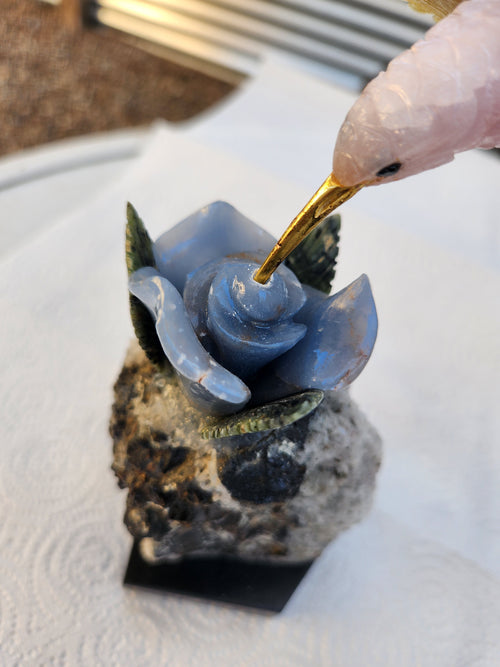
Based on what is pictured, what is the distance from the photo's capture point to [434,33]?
43 centimetres

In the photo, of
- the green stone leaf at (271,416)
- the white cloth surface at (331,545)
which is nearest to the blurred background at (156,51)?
the white cloth surface at (331,545)

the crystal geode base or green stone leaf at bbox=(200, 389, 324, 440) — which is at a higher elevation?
green stone leaf at bbox=(200, 389, 324, 440)

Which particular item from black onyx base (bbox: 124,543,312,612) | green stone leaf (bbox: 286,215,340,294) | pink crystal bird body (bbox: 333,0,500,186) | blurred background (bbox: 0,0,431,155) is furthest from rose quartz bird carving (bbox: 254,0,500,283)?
blurred background (bbox: 0,0,431,155)

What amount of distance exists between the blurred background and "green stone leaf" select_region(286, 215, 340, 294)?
44.0 inches

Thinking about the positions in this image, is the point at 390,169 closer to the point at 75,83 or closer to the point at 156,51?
the point at 75,83

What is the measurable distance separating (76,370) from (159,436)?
28cm

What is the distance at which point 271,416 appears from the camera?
0.44 m

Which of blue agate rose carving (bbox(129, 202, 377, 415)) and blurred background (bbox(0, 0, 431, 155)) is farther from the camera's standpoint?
Answer: blurred background (bbox(0, 0, 431, 155))

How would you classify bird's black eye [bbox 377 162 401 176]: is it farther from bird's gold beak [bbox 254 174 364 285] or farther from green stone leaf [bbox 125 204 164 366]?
green stone leaf [bbox 125 204 164 366]

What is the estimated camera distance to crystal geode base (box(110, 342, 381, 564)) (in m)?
0.52

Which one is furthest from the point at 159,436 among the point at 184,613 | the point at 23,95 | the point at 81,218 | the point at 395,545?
the point at 23,95

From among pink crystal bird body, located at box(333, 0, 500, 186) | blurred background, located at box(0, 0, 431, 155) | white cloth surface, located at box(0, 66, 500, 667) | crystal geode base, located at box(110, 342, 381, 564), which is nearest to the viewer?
pink crystal bird body, located at box(333, 0, 500, 186)

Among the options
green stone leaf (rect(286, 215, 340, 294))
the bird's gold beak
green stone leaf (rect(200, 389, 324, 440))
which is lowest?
green stone leaf (rect(200, 389, 324, 440))

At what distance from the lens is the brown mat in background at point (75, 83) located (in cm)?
157
